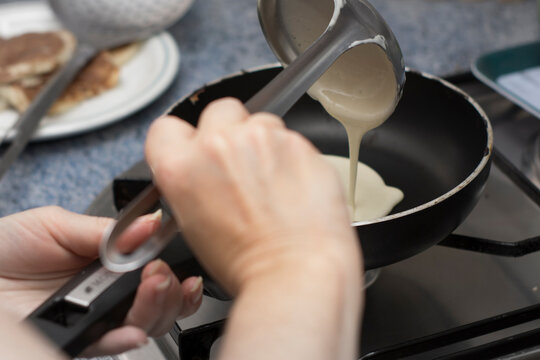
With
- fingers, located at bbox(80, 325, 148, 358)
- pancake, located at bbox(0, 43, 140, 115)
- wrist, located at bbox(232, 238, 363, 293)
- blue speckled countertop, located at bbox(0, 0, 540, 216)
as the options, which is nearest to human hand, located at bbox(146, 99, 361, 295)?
wrist, located at bbox(232, 238, 363, 293)

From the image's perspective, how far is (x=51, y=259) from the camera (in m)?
0.49

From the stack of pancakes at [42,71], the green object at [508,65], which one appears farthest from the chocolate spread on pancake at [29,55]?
the green object at [508,65]

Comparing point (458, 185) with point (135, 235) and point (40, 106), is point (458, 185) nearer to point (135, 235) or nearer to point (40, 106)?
point (135, 235)

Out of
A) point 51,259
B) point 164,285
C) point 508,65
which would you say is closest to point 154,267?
point 164,285

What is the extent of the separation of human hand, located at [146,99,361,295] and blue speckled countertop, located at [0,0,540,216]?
39cm

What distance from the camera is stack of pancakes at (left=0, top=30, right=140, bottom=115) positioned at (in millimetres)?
808

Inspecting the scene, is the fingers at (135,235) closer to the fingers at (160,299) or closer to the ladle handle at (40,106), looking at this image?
the fingers at (160,299)

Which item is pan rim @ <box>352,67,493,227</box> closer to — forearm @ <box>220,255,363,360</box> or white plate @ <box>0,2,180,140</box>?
A: forearm @ <box>220,255,363,360</box>

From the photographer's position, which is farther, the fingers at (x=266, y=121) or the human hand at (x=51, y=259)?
the human hand at (x=51, y=259)

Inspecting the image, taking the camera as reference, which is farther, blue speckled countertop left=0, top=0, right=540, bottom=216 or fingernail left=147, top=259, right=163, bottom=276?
blue speckled countertop left=0, top=0, right=540, bottom=216

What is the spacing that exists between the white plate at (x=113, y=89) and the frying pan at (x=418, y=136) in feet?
0.71

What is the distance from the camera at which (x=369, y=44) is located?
1.70 ft

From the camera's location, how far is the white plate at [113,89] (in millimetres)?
773

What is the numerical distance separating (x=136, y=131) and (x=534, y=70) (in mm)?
546
